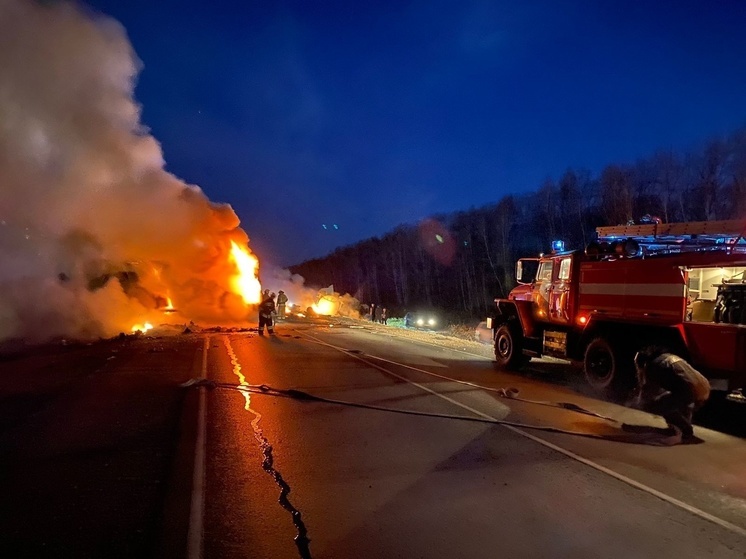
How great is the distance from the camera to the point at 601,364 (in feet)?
35.7

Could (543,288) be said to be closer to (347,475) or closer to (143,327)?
(347,475)

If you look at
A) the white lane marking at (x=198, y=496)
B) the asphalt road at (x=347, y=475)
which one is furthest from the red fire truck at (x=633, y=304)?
the white lane marking at (x=198, y=496)

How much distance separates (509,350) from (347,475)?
8.93 metres

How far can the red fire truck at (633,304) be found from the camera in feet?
27.7

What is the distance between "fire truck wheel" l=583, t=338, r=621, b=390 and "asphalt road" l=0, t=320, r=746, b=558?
448mm

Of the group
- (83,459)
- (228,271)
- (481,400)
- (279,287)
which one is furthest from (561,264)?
(279,287)

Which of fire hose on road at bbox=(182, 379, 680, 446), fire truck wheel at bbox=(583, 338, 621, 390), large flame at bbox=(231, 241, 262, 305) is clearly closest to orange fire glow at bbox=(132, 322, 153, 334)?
large flame at bbox=(231, 241, 262, 305)

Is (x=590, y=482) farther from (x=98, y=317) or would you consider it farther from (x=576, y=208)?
(x=576, y=208)

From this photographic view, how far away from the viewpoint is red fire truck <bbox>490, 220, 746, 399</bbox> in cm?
844

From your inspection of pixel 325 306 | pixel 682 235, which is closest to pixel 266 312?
pixel 682 235

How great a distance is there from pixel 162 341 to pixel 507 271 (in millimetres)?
35916

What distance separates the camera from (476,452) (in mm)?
6324

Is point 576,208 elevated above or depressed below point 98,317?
above

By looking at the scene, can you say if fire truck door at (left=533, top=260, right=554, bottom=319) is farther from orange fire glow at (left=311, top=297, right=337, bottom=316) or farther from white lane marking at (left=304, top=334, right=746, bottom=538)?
orange fire glow at (left=311, top=297, right=337, bottom=316)
